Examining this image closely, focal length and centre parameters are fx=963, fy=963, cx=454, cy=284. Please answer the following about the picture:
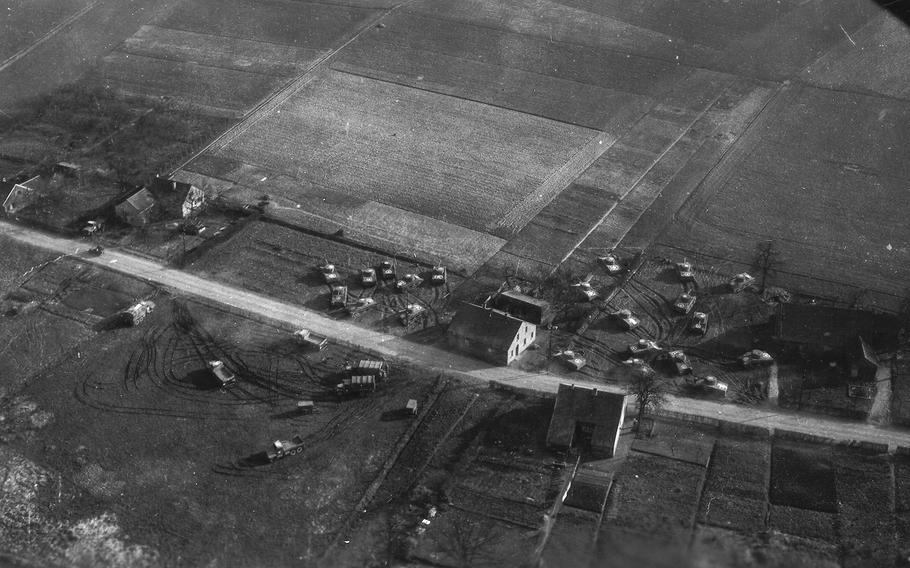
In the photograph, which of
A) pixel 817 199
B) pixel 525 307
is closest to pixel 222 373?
pixel 525 307

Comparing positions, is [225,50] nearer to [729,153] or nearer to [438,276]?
[438,276]

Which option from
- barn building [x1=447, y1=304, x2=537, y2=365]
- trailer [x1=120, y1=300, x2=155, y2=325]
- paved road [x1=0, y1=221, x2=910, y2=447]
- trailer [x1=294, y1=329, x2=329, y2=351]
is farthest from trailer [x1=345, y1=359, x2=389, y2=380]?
trailer [x1=120, y1=300, x2=155, y2=325]

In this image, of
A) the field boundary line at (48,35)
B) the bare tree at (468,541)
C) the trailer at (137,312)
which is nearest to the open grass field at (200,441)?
the trailer at (137,312)

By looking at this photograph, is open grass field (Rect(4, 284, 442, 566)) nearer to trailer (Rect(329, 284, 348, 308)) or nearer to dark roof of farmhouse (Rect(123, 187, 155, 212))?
trailer (Rect(329, 284, 348, 308))

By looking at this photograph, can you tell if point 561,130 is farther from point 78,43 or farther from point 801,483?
point 78,43

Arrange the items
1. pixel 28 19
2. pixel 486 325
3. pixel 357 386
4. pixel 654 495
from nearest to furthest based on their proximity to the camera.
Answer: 1. pixel 654 495
2. pixel 357 386
3. pixel 486 325
4. pixel 28 19

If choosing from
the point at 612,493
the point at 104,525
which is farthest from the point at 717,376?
the point at 104,525
